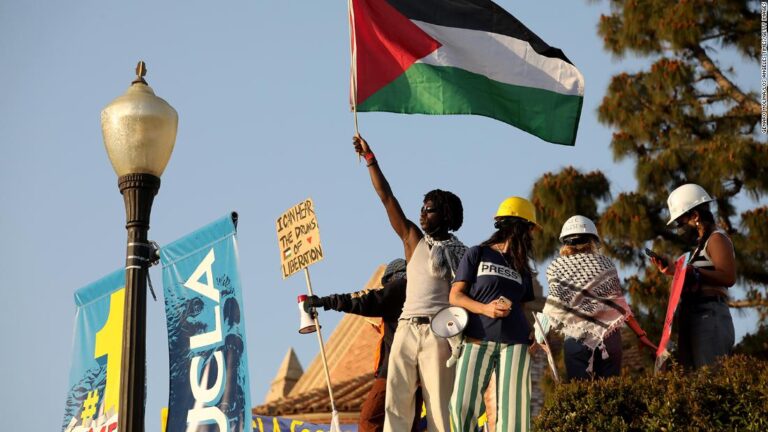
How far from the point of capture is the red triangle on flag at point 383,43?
1020 cm

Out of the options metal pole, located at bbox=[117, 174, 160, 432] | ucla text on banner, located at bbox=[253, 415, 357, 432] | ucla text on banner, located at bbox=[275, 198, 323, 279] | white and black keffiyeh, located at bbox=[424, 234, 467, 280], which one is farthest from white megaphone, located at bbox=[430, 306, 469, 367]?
ucla text on banner, located at bbox=[253, 415, 357, 432]

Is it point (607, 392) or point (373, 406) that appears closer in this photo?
point (607, 392)

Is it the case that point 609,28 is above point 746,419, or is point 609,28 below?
above

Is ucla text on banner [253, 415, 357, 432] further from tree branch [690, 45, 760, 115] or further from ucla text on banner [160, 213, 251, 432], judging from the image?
tree branch [690, 45, 760, 115]

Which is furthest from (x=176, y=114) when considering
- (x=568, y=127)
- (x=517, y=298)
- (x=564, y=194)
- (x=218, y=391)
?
(x=564, y=194)

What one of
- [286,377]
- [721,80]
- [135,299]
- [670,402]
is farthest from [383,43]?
[286,377]

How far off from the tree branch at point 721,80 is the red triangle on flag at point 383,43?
34.0 ft

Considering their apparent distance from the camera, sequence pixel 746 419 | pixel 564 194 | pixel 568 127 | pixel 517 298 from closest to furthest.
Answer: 1. pixel 746 419
2. pixel 517 298
3. pixel 568 127
4. pixel 564 194

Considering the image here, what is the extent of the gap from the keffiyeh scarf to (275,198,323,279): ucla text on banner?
1909mm

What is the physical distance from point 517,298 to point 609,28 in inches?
519

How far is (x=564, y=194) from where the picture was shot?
58.4 feet

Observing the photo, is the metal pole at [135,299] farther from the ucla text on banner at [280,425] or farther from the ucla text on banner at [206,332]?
the ucla text on banner at [280,425]

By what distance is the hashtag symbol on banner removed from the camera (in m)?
10.1

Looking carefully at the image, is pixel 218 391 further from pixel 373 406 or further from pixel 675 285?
pixel 675 285
